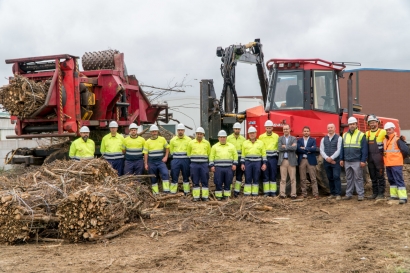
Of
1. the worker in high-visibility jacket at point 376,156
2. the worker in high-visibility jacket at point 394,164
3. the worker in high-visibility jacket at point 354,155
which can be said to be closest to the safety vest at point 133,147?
the worker in high-visibility jacket at point 354,155

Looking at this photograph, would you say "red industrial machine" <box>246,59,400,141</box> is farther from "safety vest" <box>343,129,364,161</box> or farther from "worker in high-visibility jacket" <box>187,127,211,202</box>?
"worker in high-visibility jacket" <box>187,127,211,202</box>

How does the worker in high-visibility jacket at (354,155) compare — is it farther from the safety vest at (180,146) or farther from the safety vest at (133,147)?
the safety vest at (133,147)

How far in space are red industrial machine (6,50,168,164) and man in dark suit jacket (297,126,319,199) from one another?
382 cm

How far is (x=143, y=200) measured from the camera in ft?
31.3

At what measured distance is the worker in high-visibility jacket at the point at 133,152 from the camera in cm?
1140

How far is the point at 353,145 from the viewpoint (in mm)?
10898

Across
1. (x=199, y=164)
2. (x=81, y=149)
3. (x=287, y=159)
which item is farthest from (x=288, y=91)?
(x=81, y=149)

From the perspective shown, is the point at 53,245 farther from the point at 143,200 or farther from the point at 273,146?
the point at 273,146

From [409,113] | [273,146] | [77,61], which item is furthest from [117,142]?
[409,113]

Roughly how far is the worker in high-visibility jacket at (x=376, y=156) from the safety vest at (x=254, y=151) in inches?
86.6

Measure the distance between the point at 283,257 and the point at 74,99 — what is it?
5744 millimetres

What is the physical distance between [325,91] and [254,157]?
7.59 ft

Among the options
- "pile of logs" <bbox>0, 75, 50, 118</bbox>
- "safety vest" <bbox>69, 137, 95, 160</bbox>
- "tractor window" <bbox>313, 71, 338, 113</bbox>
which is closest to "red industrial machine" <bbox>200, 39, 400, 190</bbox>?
"tractor window" <bbox>313, 71, 338, 113</bbox>

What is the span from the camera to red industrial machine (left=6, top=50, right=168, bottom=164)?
33.9ft
